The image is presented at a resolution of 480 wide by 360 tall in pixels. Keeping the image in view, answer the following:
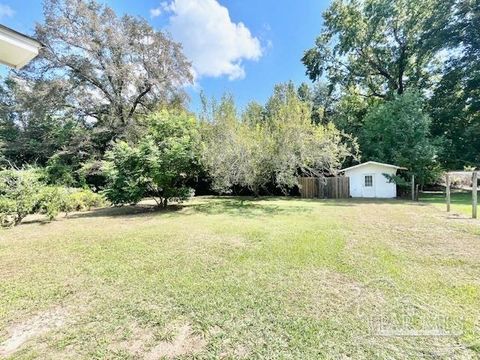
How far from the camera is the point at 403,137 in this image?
18.0 meters

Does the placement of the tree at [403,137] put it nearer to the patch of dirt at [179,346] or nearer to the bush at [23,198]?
the patch of dirt at [179,346]

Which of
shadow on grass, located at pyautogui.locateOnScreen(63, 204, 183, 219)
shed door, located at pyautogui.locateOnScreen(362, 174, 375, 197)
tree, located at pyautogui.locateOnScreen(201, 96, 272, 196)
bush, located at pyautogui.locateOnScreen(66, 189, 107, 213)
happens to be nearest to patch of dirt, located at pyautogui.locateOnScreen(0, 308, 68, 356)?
shadow on grass, located at pyautogui.locateOnScreen(63, 204, 183, 219)

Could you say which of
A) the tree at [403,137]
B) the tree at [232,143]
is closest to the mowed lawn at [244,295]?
the tree at [232,143]

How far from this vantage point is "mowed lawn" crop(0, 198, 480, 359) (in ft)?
8.83

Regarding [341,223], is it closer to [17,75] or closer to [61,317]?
[61,317]

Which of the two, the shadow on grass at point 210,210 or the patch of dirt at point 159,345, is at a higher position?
the shadow on grass at point 210,210

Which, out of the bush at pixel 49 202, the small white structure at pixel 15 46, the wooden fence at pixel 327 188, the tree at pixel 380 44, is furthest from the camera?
the tree at pixel 380 44

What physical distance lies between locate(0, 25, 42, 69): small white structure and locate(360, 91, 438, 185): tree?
19009 mm

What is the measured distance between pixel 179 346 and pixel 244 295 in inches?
47.6

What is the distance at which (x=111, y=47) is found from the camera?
18703 mm

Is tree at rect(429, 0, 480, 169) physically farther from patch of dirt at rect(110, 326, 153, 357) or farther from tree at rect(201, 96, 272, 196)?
patch of dirt at rect(110, 326, 153, 357)

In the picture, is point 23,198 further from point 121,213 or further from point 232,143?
point 232,143

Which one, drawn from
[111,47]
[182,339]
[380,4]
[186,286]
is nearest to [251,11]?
[111,47]

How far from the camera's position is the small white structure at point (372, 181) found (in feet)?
57.7
